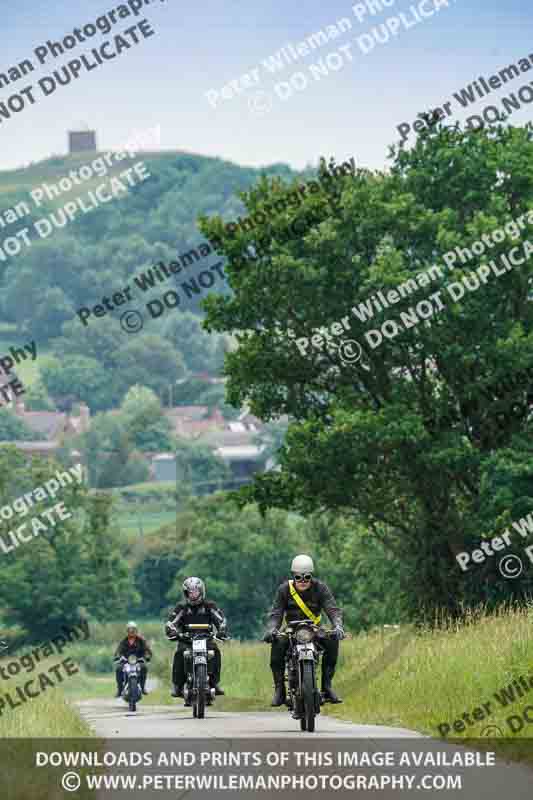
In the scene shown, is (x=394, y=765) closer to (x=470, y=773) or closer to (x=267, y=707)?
(x=470, y=773)

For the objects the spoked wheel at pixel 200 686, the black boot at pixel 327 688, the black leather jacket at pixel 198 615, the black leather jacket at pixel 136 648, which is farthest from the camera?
the black leather jacket at pixel 136 648

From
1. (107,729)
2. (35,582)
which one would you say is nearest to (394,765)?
(107,729)

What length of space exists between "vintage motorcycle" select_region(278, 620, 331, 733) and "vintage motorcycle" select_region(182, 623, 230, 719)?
228 cm

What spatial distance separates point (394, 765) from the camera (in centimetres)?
1372

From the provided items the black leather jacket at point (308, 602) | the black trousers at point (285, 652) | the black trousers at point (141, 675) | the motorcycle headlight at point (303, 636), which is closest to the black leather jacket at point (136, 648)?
the black trousers at point (141, 675)

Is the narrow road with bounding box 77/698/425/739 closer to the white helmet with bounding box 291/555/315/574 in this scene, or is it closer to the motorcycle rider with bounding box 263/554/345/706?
the motorcycle rider with bounding box 263/554/345/706

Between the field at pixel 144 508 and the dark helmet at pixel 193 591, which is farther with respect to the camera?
the field at pixel 144 508

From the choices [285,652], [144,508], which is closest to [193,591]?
[285,652]

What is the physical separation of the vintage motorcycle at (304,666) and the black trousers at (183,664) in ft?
8.12

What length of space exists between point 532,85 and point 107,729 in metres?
23.6

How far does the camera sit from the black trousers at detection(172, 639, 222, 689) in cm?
1972

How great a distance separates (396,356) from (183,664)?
22.0 metres

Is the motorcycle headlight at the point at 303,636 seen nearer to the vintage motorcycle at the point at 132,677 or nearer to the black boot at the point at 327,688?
the black boot at the point at 327,688

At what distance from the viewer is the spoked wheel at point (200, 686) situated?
19.5 metres
